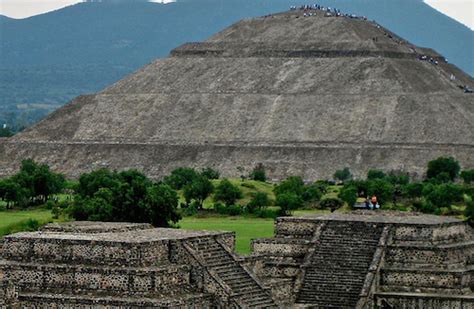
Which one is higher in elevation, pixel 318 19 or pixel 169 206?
pixel 318 19

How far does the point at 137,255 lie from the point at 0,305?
313 centimetres

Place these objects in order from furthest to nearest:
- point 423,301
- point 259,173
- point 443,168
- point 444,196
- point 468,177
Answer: point 259,173
point 443,168
point 468,177
point 444,196
point 423,301

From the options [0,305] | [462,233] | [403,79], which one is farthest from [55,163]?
[0,305]

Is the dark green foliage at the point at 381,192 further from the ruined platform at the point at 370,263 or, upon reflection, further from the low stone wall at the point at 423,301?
the low stone wall at the point at 423,301

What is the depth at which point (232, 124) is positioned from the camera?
129 meters

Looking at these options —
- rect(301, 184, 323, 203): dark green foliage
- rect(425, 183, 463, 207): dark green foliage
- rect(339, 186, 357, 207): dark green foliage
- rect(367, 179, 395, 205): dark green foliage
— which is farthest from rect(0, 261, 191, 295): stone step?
rect(301, 184, 323, 203): dark green foliage

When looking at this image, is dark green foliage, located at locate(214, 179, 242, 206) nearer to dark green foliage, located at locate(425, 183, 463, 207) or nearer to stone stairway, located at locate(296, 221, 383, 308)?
dark green foliage, located at locate(425, 183, 463, 207)

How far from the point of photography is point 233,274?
3791 centimetres

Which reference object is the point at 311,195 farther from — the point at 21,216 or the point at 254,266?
the point at 254,266

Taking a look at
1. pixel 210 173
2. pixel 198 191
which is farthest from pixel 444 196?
pixel 210 173

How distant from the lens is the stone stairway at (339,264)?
134 ft

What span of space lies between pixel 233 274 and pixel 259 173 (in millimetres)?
71002

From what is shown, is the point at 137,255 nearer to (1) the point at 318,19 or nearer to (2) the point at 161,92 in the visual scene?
(2) the point at 161,92

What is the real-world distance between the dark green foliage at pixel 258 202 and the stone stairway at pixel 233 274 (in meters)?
38.1
